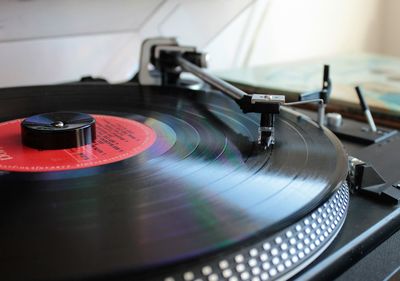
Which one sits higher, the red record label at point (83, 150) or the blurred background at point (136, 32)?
the blurred background at point (136, 32)

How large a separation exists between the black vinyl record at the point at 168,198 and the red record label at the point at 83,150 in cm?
2

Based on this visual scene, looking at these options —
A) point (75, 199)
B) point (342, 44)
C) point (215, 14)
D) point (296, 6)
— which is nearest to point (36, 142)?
point (75, 199)

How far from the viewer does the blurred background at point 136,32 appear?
3.46 feet

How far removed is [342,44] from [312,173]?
1859 mm

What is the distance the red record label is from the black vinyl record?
0.7 inches

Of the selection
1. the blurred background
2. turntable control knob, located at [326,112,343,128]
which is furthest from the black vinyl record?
the blurred background

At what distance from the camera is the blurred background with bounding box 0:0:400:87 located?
105 cm

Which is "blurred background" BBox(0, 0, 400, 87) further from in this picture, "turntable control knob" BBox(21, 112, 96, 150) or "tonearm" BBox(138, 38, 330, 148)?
"turntable control knob" BBox(21, 112, 96, 150)

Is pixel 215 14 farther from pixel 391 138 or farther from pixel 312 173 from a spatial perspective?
pixel 312 173

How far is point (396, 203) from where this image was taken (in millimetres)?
550

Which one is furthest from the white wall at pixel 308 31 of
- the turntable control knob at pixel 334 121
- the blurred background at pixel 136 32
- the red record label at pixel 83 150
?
the red record label at pixel 83 150

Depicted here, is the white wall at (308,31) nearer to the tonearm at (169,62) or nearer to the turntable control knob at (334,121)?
the tonearm at (169,62)

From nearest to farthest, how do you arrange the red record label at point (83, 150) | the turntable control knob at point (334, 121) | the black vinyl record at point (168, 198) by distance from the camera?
the black vinyl record at point (168, 198), the red record label at point (83, 150), the turntable control knob at point (334, 121)

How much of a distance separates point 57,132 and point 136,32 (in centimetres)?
73
